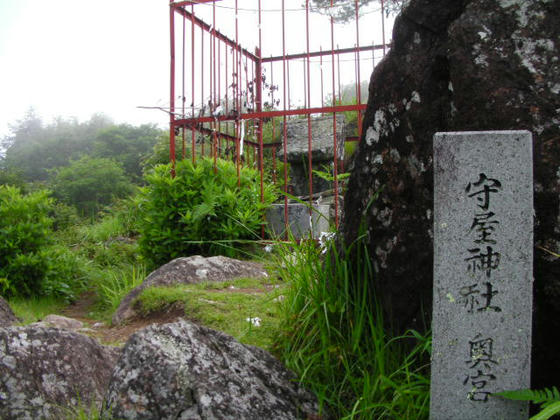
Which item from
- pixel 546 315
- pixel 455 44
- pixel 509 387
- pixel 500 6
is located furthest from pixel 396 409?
pixel 500 6

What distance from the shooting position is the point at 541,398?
1.55 m

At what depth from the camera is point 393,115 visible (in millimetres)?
2197

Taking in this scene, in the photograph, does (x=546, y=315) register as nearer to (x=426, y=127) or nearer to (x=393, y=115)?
(x=426, y=127)

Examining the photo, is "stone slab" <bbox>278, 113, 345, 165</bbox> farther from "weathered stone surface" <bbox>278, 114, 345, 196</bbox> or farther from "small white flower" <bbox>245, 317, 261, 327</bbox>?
"small white flower" <bbox>245, 317, 261, 327</bbox>

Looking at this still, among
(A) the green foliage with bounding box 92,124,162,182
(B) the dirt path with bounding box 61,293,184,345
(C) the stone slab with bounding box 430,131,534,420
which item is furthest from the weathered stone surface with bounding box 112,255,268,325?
(A) the green foliage with bounding box 92,124,162,182

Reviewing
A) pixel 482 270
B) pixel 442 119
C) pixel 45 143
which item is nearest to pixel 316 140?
pixel 442 119

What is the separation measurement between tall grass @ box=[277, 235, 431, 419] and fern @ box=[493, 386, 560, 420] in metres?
0.35

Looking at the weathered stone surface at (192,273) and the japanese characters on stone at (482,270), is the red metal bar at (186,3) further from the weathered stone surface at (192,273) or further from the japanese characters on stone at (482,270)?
the japanese characters on stone at (482,270)

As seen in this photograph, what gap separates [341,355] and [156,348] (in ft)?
2.73

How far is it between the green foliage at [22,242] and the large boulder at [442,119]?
376 centimetres

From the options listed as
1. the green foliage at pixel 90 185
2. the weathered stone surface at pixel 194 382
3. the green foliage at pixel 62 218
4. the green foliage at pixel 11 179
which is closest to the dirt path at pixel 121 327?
the weathered stone surface at pixel 194 382

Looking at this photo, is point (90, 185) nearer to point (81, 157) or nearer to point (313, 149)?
point (81, 157)

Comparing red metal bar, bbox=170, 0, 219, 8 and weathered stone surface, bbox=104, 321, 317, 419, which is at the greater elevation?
red metal bar, bbox=170, 0, 219, 8

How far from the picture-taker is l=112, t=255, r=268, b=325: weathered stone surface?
402 centimetres
